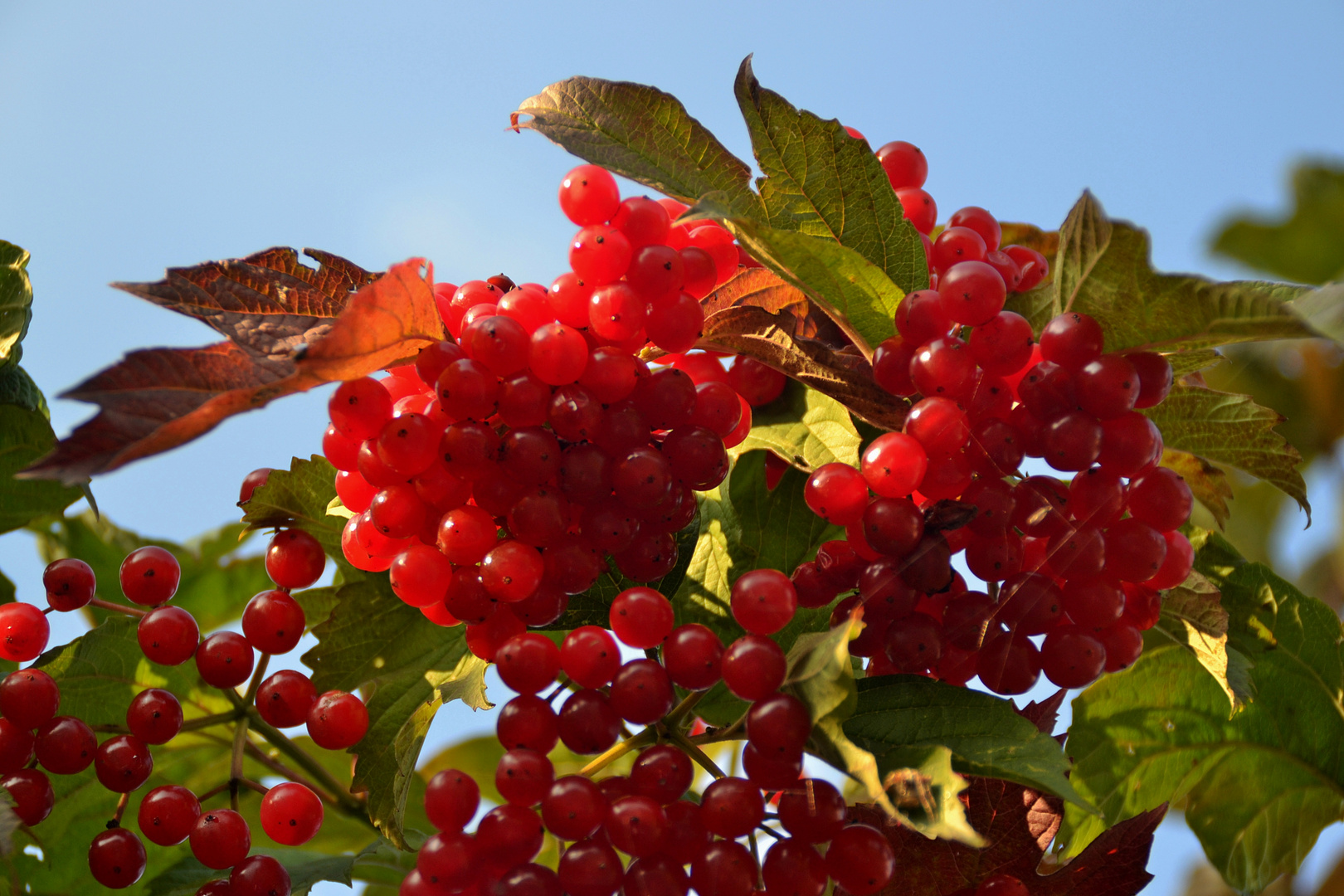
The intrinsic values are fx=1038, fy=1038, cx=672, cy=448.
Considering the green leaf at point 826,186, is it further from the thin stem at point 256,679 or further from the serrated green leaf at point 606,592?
the thin stem at point 256,679

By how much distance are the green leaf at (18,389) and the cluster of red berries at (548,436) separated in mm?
521

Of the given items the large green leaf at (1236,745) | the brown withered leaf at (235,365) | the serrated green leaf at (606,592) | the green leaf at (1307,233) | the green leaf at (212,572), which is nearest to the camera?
the brown withered leaf at (235,365)

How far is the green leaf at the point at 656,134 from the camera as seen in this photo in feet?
3.00

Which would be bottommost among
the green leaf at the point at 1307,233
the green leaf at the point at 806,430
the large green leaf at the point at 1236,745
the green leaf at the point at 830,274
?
the large green leaf at the point at 1236,745

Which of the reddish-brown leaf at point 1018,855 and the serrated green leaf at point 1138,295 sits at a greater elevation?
the serrated green leaf at point 1138,295

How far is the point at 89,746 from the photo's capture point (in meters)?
0.94

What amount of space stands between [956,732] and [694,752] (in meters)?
0.22

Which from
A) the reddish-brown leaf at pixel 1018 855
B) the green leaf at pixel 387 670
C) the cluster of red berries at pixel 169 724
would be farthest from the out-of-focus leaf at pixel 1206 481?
the cluster of red berries at pixel 169 724

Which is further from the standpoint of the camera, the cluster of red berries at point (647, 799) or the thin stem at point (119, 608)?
the thin stem at point (119, 608)

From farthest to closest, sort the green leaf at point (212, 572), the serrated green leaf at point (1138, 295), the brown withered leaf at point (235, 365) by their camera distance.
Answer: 1. the green leaf at point (212, 572)
2. the serrated green leaf at point (1138, 295)
3. the brown withered leaf at point (235, 365)

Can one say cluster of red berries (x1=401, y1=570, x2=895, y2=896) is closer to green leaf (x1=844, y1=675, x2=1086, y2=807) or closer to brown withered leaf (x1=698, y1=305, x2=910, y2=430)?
green leaf (x1=844, y1=675, x2=1086, y2=807)

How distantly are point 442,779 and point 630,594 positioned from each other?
0.19 m

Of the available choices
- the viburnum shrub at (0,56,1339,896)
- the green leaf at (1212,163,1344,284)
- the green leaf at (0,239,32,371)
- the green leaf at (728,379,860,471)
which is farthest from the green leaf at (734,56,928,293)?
the green leaf at (1212,163,1344,284)

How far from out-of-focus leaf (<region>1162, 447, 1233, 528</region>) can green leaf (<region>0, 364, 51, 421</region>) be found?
48.5 inches
